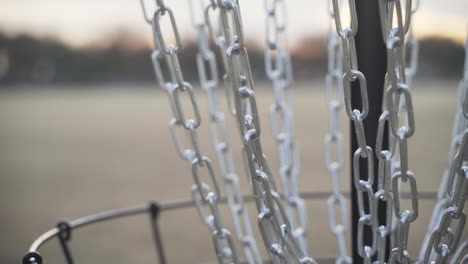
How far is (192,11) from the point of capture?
55cm

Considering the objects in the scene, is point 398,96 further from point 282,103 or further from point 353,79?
point 282,103

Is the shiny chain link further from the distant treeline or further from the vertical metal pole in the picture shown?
the distant treeline

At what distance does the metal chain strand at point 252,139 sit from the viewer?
338 millimetres

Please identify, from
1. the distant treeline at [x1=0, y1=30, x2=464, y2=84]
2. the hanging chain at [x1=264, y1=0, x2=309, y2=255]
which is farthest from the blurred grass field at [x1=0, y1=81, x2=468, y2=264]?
the hanging chain at [x1=264, y1=0, x2=309, y2=255]

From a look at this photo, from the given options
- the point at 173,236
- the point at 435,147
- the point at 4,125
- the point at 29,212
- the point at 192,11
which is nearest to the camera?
the point at 192,11

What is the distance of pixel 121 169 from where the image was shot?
286cm

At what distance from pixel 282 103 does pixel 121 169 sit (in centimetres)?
236

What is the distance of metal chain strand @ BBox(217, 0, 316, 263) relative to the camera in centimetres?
34

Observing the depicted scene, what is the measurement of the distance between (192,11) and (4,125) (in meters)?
3.44

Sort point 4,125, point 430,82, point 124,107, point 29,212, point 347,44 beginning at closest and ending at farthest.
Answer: point 347,44 → point 29,212 → point 4,125 → point 430,82 → point 124,107

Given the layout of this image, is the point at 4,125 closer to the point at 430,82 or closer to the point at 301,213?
the point at 430,82

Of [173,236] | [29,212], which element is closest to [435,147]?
[173,236]

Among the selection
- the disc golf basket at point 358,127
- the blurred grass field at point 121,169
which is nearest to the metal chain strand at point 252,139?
the disc golf basket at point 358,127

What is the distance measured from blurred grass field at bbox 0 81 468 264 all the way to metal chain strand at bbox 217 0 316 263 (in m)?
0.65
